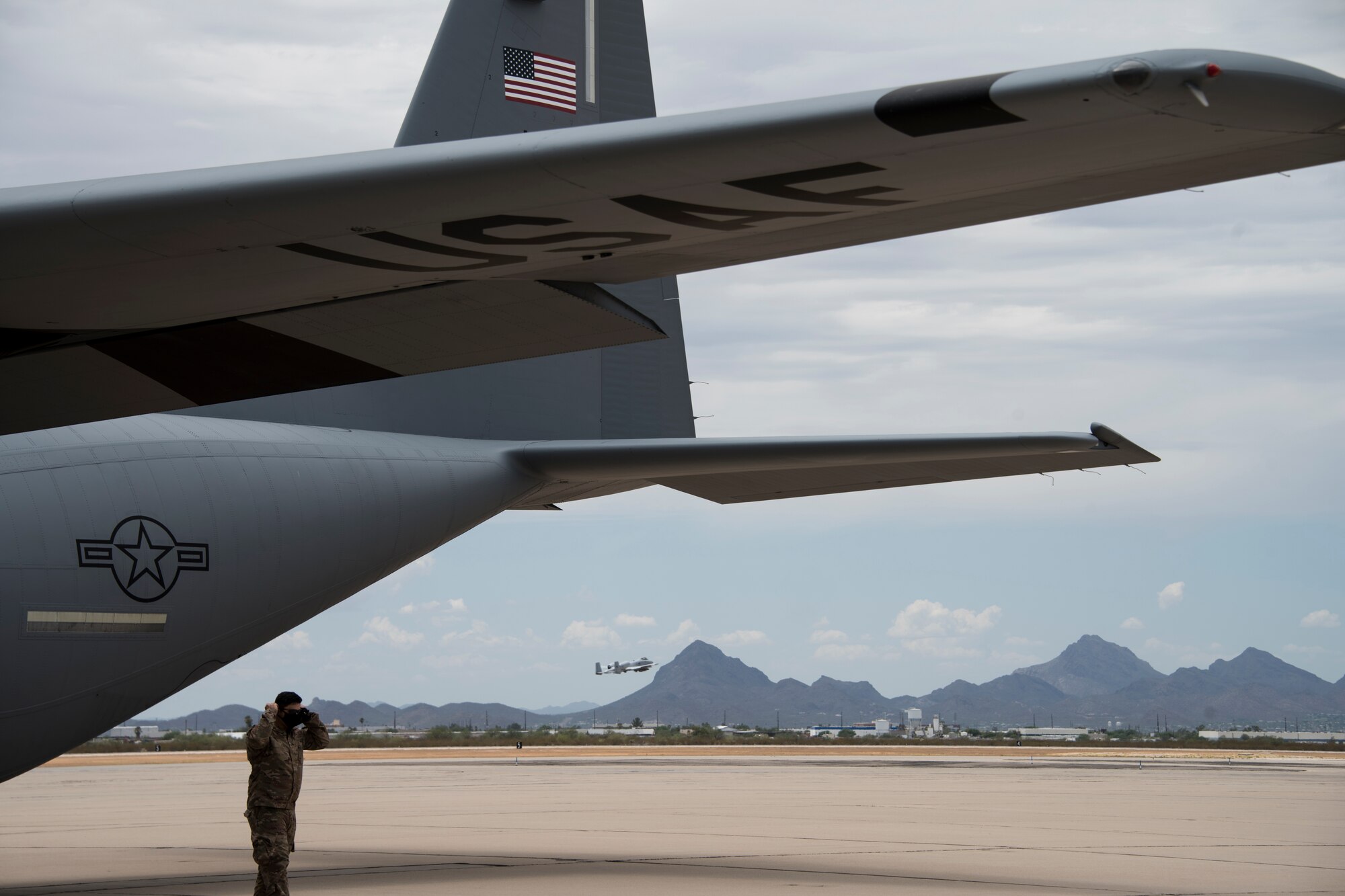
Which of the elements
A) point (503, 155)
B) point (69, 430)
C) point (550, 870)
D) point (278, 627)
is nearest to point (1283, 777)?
point (550, 870)

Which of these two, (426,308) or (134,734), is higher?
(426,308)

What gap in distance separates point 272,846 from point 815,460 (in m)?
6.16

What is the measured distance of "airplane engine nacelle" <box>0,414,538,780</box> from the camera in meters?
11.2

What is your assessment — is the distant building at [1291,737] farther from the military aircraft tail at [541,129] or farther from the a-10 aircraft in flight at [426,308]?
the a-10 aircraft in flight at [426,308]

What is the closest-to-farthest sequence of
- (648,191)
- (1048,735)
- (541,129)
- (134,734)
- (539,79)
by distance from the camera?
(648,191) < (539,79) < (541,129) < (134,734) < (1048,735)

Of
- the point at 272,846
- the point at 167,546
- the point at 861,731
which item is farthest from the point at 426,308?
the point at 861,731

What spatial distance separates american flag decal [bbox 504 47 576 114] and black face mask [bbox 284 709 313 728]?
8.58 metres

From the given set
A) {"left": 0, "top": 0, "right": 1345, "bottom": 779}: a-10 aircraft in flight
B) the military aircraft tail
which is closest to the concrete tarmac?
{"left": 0, "top": 0, "right": 1345, "bottom": 779}: a-10 aircraft in flight

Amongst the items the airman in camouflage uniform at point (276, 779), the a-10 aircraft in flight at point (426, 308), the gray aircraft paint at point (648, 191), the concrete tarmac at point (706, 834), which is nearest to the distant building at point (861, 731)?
the concrete tarmac at point (706, 834)

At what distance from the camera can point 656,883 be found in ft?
40.1

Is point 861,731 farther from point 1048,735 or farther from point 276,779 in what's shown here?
point 276,779

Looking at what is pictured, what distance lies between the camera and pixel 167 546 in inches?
473

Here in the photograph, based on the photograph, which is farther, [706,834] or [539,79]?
[706,834]

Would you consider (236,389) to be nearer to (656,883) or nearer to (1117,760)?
(656,883)
